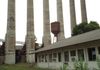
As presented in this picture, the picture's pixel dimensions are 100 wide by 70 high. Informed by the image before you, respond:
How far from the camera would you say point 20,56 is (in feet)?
167

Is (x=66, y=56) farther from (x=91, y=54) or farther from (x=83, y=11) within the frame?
(x=83, y=11)

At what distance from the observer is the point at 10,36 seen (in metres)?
47.4

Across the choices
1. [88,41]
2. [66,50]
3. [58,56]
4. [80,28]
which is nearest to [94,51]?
[88,41]

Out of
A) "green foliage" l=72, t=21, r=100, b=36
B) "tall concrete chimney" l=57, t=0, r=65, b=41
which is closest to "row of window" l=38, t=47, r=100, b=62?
"green foliage" l=72, t=21, r=100, b=36

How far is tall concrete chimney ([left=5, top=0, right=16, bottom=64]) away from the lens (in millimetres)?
46031

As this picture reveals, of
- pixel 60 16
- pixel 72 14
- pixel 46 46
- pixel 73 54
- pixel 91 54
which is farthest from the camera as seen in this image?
pixel 72 14

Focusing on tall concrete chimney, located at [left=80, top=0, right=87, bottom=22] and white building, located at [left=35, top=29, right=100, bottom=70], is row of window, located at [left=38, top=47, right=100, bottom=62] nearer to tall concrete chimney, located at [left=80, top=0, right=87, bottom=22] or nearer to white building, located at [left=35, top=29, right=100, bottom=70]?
white building, located at [left=35, top=29, right=100, bottom=70]

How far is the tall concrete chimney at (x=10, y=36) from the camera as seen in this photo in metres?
46.0

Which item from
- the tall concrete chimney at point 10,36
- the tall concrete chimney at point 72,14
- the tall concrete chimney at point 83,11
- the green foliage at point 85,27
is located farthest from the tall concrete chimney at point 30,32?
the tall concrete chimney at point 83,11

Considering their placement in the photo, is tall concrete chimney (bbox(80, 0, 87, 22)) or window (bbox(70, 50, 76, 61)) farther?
tall concrete chimney (bbox(80, 0, 87, 22))

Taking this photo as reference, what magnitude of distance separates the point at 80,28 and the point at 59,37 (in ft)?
24.4

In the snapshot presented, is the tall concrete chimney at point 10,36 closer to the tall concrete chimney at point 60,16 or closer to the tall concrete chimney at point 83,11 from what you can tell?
the tall concrete chimney at point 60,16

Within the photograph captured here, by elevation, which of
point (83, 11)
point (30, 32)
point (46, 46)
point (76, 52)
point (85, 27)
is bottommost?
A: point (76, 52)

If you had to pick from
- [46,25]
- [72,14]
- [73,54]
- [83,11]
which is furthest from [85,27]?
[73,54]
